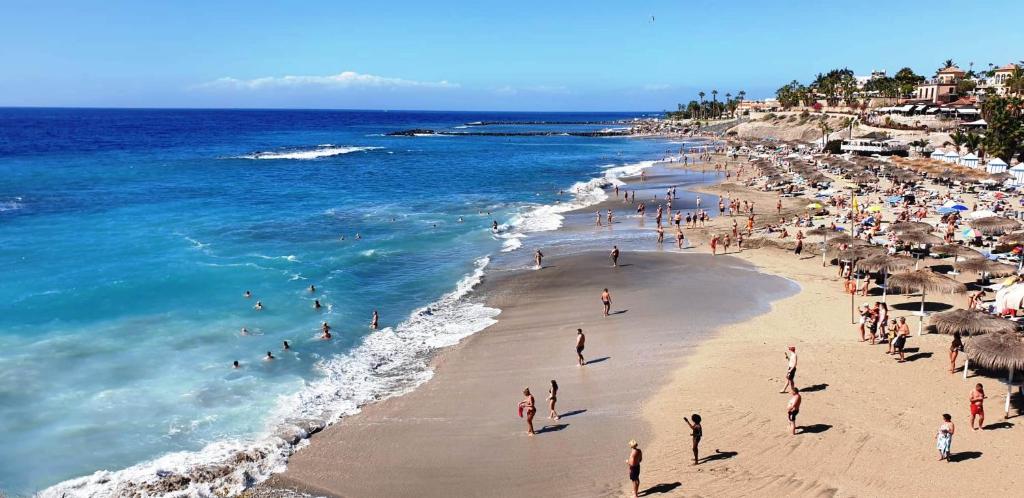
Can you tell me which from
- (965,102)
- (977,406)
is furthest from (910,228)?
(965,102)

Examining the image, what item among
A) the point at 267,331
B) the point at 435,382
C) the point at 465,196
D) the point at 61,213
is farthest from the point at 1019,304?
the point at 61,213

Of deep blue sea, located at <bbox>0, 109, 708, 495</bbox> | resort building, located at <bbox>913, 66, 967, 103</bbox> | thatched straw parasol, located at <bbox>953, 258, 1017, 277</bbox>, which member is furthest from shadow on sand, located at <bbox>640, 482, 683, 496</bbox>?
resort building, located at <bbox>913, 66, 967, 103</bbox>

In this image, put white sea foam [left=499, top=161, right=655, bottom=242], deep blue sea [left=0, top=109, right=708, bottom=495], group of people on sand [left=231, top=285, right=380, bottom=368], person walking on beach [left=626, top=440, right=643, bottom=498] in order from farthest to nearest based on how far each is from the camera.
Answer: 1. white sea foam [left=499, top=161, right=655, bottom=242]
2. group of people on sand [left=231, top=285, right=380, bottom=368]
3. deep blue sea [left=0, top=109, right=708, bottom=495]
4. person walking on beach [left=626, top=440, right=643, bottom=498]

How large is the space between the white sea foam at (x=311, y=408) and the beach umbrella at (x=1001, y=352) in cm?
1314

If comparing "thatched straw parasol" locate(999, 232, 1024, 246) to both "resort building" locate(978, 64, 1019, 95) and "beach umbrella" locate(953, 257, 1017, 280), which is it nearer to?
→ "beach umbrella" locate(953, 257, 1017, 280)

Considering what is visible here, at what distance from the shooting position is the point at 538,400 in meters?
16.3

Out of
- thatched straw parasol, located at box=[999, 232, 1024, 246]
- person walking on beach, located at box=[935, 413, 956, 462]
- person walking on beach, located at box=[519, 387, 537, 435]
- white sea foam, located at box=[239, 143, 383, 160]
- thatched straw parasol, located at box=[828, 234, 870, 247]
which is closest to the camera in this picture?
person walking on beach, located at box=[935, 413, 956, 462]

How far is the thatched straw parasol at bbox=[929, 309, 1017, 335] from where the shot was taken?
15461 millimetres

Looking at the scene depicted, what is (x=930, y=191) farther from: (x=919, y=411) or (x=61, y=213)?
(x=61, y=213)

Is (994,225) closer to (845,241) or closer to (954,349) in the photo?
(845,241)

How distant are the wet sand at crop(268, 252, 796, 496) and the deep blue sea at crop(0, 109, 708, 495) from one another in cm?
122

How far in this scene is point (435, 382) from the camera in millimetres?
17969

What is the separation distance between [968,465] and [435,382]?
39.5ft

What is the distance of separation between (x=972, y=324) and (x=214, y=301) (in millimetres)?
24599
